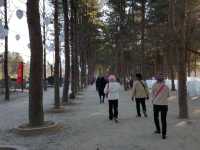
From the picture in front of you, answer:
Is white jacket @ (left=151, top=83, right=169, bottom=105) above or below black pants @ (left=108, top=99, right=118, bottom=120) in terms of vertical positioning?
above

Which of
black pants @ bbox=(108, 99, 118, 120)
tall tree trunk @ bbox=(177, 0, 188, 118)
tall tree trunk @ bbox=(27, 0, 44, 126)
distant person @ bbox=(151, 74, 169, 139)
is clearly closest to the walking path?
black pants @ bbox=(108, 99, 118, 120)

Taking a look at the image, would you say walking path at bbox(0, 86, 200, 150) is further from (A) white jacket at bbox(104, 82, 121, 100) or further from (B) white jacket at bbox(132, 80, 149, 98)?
(B) white jacket at bbox(132, 80, 149, 98)

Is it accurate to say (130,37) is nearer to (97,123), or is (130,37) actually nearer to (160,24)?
(160,24)

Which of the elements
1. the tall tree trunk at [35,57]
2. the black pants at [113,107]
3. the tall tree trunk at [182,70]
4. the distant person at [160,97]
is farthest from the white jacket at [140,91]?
the distant person at [160,97]

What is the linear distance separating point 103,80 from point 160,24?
1484cm

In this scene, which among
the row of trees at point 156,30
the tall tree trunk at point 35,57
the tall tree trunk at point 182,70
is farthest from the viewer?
the row of trees at point 156,30

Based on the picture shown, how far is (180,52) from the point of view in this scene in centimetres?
1719

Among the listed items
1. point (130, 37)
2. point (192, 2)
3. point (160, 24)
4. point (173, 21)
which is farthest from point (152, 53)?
point (173, 21)

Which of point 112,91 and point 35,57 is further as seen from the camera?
point 112,91

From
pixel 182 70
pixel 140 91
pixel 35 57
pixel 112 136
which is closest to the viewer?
pixel 112 136

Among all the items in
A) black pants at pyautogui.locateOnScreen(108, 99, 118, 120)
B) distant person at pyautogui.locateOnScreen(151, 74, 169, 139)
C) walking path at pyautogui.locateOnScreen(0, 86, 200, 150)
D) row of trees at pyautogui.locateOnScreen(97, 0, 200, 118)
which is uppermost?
row of trees at pyautogui.locateOnScreen(97, 0, 200, 118)

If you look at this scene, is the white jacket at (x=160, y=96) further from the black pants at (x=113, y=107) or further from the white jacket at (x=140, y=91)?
the white jacket at (x=140, y=91)

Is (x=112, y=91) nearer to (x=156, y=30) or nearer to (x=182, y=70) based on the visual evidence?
(x=182, y=70)

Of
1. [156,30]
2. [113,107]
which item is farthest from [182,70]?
[156,30]
